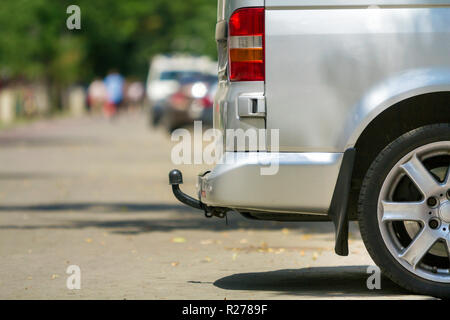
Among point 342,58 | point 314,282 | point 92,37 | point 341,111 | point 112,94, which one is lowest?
point 314,282

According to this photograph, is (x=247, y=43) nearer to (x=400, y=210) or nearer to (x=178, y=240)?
(x=400, y=210)

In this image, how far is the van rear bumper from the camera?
6.85 metres

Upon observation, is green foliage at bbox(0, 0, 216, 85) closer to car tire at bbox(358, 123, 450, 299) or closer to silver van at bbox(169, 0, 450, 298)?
silver van at bbox(169, 0, 450, 298)

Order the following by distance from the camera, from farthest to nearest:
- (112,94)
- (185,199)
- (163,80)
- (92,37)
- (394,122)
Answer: (92,37) < (112,94) < (163,80) < (185,199) < (394,122)

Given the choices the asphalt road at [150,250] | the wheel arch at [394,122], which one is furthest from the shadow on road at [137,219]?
the wheel arch at [394,122]

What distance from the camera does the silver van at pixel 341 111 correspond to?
6828 millimetres

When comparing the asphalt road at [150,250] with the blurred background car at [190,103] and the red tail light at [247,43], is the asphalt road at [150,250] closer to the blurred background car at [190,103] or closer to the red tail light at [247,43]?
the red tail light at [247,43]

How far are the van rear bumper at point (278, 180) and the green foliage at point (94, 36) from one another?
40.2 meters

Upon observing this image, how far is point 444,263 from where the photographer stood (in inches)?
277

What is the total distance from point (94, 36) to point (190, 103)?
1651 inches

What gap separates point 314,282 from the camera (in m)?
Answer: 7.82

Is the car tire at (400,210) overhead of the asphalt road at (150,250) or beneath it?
overhead

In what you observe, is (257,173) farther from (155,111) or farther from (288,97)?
(155,111)

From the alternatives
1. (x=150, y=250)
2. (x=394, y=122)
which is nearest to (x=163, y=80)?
(x=150, y=250)
